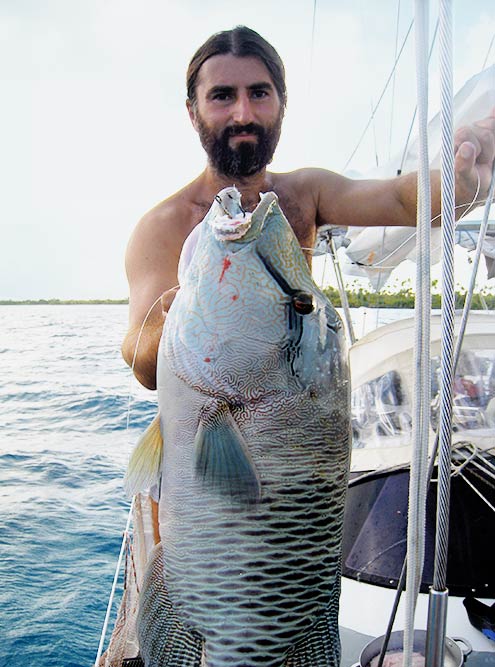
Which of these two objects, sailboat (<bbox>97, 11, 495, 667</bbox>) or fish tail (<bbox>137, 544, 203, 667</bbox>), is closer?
fish tail (<bbox>137, 544, 203, 667</bbox>)

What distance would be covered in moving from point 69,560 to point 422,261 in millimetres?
8083

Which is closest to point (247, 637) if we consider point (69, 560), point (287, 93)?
point (287, 93)

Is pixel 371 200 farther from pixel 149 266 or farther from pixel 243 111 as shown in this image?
pixel 149 266

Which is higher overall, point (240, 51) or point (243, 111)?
point (240, 51)

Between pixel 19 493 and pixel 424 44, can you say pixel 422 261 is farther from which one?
pixel 19 493

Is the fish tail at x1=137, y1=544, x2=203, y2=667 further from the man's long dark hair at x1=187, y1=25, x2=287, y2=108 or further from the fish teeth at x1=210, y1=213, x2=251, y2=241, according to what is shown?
the man's long dark hair at x1=187, y1=25, x2=287, y2=108

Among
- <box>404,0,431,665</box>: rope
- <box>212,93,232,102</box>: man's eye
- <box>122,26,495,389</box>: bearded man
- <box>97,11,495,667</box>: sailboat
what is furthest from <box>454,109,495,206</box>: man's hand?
<box>97,11,495,667</box>: sailboat

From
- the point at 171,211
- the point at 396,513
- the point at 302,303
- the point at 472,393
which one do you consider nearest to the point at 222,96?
the point at 171,211

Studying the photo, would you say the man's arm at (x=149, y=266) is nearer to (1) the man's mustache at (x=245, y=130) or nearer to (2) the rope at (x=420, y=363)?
(1) the man's mustache at (x=245, y=130)

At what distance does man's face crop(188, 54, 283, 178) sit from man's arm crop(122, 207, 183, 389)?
1.28 feet

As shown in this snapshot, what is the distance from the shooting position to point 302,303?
1364 millimetres

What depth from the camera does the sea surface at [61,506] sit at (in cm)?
642

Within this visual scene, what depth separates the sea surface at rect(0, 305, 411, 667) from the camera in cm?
642

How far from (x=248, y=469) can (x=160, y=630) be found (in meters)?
0.44
